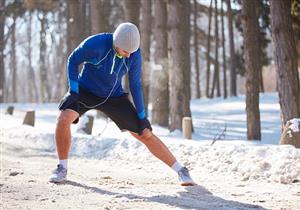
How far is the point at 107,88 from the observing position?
5.42m

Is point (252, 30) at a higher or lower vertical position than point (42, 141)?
higher

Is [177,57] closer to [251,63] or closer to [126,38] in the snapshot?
[251,63]

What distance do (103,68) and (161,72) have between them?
28.4 feet

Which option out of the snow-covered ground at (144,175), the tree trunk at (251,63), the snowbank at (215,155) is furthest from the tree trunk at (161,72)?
the snowbank at (215,155)

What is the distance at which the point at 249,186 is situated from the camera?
18.6 ft

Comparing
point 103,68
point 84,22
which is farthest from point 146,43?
point 84,22

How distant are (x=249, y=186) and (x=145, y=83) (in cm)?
988

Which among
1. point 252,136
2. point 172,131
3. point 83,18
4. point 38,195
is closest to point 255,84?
point 252,136

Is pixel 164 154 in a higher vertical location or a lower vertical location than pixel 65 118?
lower

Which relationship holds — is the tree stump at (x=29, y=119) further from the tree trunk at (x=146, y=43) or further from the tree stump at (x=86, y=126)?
the tree trunk at (x=146, y=43)

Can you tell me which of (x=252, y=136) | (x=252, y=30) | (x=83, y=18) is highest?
(x=83, y=18)

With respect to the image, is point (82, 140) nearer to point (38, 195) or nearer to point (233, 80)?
point (38, 195)

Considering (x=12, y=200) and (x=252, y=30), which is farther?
(x=252, y=30)

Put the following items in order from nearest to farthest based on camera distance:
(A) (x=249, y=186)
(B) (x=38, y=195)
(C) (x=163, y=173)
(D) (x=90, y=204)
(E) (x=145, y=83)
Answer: (D) (x=90, y=204) → (B) (x=38, y=195) → (A) (x=249, y=186) → (C) (x=163, y=173) → (E) (x=145, y=83)
